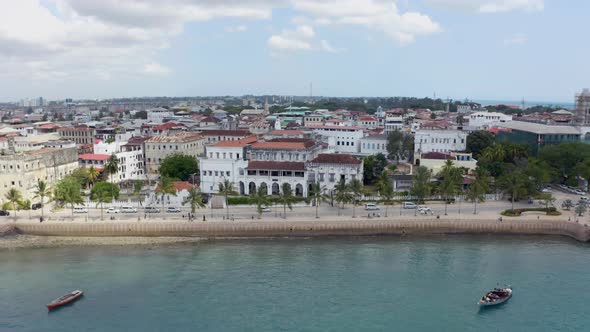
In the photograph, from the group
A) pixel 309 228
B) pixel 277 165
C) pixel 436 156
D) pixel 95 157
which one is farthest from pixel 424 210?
pixel 95 157

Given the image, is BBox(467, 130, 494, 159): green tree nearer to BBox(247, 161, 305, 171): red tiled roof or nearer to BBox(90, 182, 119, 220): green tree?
BBox(247, 161, 305, 171): red tiled roof

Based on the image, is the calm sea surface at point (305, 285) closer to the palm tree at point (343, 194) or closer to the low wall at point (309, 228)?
the low wall at point (309, 228)

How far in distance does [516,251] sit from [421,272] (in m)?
11.1

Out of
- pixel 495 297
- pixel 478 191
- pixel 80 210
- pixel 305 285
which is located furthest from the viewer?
pixel 80 210

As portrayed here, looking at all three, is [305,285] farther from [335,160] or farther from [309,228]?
[335,160]

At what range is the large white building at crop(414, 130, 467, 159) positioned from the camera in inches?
3056

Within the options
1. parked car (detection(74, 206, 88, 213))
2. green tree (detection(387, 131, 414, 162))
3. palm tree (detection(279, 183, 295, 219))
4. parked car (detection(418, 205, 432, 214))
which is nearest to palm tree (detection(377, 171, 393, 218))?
parked car (detection(418, 205, 432, 214))

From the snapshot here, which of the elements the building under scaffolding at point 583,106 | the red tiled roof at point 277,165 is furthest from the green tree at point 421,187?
the building under scaffolding at point 583,106

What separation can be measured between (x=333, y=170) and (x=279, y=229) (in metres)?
13.5

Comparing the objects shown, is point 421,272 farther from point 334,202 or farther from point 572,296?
point 334,202

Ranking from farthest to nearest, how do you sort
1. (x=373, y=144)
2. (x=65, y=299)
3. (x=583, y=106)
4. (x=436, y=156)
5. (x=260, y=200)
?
1. (x=583, y=106)
2. (x=373, y=144)
3. (x=436, y=156)
4. (x=260, y=200)
5. (x=65, y=299)

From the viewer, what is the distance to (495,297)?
106 ft

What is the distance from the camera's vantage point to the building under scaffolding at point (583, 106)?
89938 mm

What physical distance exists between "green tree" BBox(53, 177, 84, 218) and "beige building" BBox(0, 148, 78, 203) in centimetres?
416
